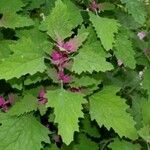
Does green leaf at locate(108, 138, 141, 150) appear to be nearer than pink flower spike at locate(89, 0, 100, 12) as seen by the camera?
No

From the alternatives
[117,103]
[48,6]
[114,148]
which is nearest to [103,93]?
[117,103]

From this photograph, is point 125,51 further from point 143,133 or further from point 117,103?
point 143,133

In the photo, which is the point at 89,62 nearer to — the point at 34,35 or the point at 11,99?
the point at 34,35

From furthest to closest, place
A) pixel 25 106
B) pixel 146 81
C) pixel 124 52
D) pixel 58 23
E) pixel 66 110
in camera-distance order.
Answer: pixel 146 81
pixel 124 52
pixel 25 106
pixel 58 23
pixel 66 110

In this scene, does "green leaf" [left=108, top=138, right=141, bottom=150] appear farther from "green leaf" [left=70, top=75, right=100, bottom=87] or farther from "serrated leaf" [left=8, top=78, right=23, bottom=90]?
"serrated leaf" [left=8, top=78, right=23, bottom=90]

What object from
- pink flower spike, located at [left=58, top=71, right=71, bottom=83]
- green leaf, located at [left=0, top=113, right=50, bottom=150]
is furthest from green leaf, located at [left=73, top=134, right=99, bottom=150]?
pink flower spike, located at [left=58, top=71, right=71, bottom=83]

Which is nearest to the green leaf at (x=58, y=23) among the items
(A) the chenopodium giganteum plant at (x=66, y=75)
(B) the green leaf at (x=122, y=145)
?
(A) the chenopodium giganteum plant at (x=66, y=75)

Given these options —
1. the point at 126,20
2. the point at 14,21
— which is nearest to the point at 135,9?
the point at 126,20
